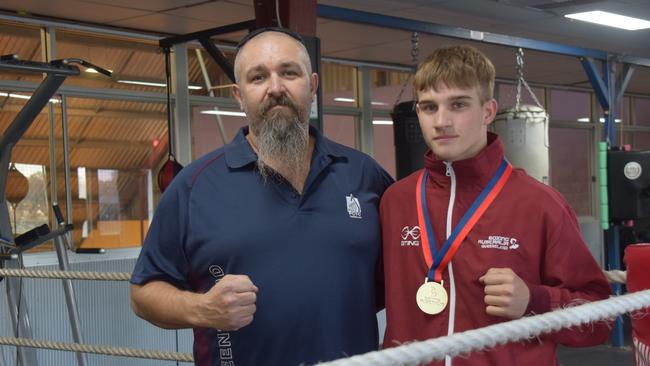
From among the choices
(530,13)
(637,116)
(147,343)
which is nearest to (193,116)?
(147,343)

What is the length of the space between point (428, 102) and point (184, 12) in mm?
4109

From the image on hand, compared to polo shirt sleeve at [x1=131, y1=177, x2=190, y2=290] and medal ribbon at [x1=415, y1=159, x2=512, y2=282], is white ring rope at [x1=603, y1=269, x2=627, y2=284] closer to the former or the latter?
medal ribbon at [x1=415, y1=159, x2=512, y2=282]

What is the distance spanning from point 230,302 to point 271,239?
0.25 metres

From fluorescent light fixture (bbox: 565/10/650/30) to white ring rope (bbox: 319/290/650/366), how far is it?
4895 millimetres

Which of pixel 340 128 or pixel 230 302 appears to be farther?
pixel 340 128

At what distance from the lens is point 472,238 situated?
62.6 inches

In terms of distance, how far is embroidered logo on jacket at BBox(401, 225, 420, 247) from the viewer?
1662mm

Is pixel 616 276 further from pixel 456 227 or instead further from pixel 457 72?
pixel 457 72

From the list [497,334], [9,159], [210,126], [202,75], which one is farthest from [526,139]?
[497,334]

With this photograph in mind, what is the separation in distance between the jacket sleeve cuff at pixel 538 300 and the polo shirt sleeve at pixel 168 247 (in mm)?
703

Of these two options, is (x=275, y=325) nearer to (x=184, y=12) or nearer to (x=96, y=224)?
(x=184, y=12)

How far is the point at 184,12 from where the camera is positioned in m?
5.48

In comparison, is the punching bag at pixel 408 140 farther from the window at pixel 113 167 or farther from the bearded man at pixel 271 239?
the bearded man at pixel 271 239

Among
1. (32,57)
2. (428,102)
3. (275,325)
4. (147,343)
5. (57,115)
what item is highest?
(32,57)
